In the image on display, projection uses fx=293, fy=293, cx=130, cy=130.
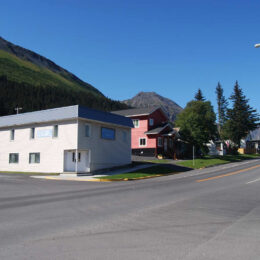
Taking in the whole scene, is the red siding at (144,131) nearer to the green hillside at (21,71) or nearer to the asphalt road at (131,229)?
the asphalt road at (131,229)

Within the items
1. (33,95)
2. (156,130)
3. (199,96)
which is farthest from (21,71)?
(156,130)

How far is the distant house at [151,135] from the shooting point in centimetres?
4162

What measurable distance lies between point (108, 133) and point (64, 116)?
5.05 meters

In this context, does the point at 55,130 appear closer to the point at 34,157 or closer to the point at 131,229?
the point at 34,157

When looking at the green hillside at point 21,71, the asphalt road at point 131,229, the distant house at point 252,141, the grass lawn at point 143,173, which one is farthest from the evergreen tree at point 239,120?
the green hillside at point 21,71

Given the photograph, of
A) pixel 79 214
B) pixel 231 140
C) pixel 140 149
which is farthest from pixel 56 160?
pixel 231 140

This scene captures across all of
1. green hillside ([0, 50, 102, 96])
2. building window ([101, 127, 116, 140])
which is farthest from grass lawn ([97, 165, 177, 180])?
green hillside ([0, 50, 102, 96])

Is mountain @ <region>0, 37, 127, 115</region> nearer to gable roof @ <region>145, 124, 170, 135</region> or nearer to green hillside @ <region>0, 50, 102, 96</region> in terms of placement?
green hillside @ <region>0, 50, 102, 96</region>

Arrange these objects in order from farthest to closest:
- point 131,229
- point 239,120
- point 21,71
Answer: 1. point 21,71
2. point 239,120
3. point 131,229

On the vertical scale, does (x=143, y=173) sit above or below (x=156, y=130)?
below

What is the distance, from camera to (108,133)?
30.7 meters

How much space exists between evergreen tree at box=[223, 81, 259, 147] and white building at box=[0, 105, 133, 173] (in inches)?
1299

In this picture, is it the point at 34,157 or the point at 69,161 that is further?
the point at 34,157

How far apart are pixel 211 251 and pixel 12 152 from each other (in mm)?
30405
